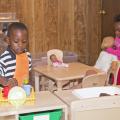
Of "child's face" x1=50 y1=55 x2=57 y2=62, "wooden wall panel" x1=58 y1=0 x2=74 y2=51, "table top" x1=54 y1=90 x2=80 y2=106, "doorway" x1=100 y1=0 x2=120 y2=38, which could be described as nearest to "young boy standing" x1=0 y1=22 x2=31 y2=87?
"table top" x1=54 y1=90 x2=80 y2=106

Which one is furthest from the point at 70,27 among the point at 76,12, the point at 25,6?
the point at 25,6

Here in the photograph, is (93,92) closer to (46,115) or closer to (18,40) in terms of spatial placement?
(46,115)

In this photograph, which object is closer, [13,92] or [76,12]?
[13,92]

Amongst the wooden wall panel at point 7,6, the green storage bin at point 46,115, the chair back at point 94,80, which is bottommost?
the chair back at point 94,80

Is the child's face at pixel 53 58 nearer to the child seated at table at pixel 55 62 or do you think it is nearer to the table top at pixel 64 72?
the child seated at table at pixel 55 62

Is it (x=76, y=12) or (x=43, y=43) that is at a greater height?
(x=76, y=12)

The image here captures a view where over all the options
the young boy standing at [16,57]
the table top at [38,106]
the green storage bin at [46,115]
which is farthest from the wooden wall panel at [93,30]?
the green storage bin at [46,115]

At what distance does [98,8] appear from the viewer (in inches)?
226

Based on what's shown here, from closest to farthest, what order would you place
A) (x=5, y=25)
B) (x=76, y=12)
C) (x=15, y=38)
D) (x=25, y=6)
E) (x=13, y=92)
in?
(x=13, y=92)
(x=15, y=38)
(x=5, y=25)
(x=25, y=6)
(x=76, y=12)

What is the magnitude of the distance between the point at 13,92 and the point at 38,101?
17 centimetres

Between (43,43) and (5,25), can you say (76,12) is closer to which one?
(43,43)

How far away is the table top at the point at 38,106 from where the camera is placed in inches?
77.3

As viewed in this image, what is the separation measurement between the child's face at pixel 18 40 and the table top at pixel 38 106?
53 cm

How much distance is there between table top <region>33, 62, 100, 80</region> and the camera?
11.3 feet
